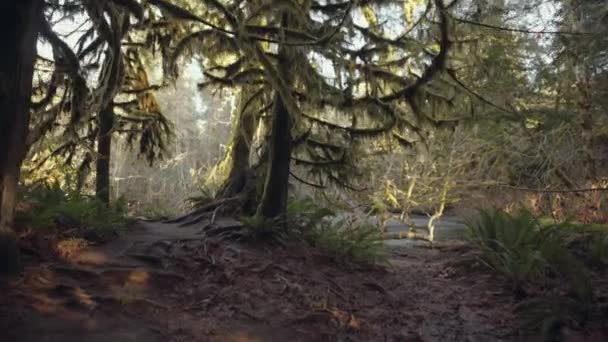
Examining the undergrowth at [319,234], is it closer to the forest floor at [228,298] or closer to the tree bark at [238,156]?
the forest floor at [228,298]

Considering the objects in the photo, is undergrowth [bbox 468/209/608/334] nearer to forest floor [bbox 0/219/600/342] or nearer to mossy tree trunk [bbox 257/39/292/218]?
forest floor [bbox 0/219/600/342]

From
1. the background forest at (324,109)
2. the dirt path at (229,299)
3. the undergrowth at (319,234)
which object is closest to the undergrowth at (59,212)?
the background forest at (324,109)

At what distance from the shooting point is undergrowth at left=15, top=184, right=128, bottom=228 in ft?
18.2

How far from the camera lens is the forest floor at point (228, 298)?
13.6 ft

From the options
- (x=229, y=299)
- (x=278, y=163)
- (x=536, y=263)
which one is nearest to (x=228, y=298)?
(x=229, y=299)

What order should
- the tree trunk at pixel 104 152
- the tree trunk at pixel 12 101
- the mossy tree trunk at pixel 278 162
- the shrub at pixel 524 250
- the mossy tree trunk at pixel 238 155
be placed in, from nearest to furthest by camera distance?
the tree trunk at pixel 12 101 < the shrub at pixel 524 250 < the mossy tree trunk at pixel 278 162 < the tree trunk at pixel 104 152 < the mossy tree trunk at pixel 238 155

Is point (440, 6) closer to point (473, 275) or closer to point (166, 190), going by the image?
point (473, 275)

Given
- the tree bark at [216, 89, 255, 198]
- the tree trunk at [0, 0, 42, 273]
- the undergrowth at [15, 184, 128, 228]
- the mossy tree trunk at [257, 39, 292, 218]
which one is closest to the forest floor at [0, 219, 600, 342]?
the undergrowth at [15, 184, 128, 228]

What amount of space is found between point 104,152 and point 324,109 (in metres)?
5.32

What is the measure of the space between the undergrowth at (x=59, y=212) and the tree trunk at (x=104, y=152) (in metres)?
1.78

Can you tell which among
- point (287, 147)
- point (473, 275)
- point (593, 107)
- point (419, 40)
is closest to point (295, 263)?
point (287, 147)

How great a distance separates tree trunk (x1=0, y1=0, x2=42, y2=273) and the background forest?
0.05ft

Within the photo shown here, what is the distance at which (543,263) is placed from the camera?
5.71 metres

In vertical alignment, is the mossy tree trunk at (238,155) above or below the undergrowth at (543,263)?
above
